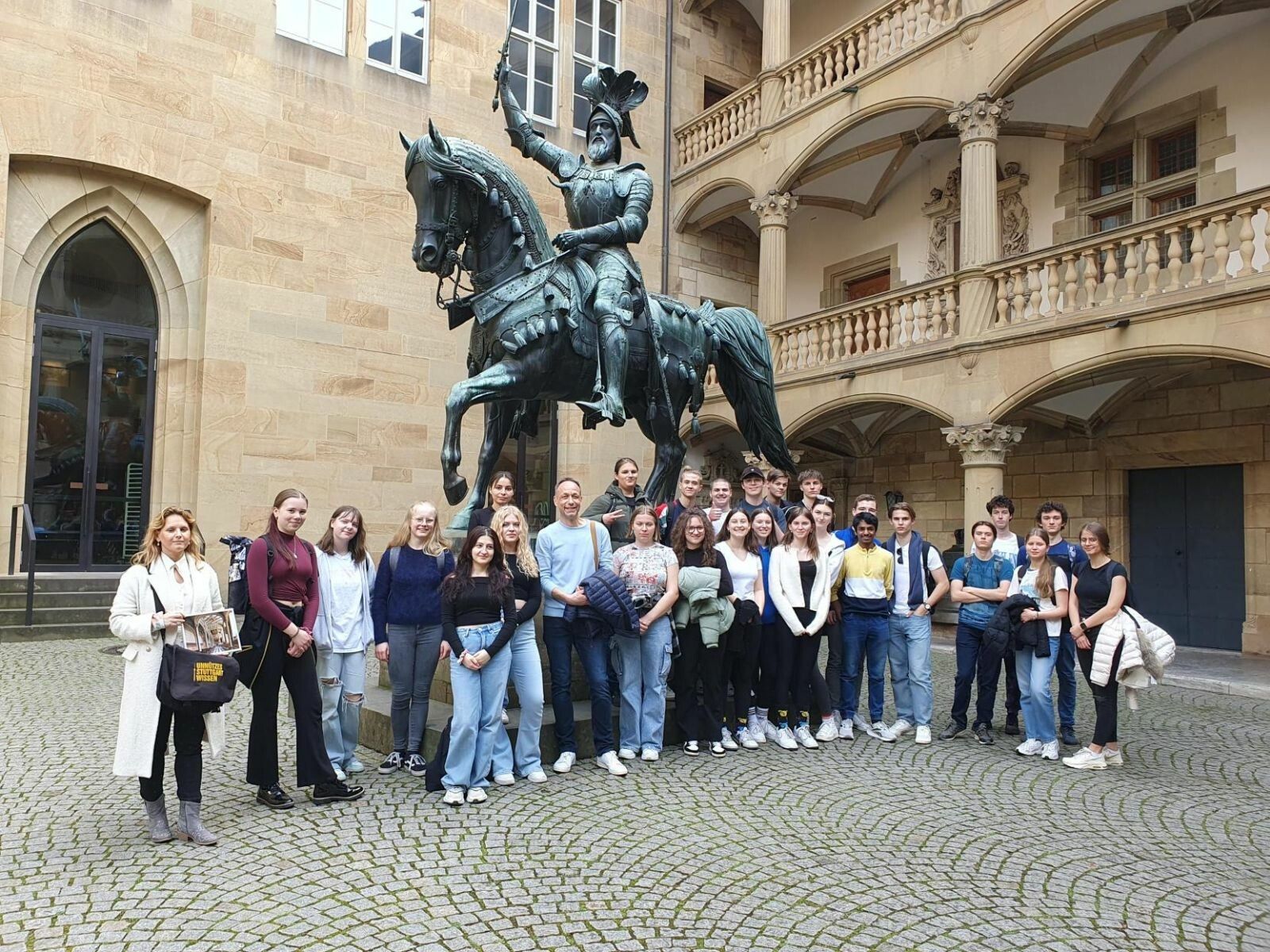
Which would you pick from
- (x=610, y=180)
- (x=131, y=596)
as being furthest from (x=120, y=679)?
(x=610, y=180)

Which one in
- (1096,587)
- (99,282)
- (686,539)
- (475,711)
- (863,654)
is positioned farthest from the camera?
(99,282)

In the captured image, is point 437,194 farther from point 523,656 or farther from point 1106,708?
point 1106,708

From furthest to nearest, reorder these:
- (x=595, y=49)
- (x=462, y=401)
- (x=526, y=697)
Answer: (x=595, y=49) → (x=462, y=401) → (x=526, y=697)

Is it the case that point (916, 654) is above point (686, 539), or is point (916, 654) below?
below

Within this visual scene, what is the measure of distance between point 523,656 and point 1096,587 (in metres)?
3.48

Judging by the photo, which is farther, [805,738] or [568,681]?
[805,738]

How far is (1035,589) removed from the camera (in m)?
5.88

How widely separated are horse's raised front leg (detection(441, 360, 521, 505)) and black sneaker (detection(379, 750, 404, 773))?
4.69 feet

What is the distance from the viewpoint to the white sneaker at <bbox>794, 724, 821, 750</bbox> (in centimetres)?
550

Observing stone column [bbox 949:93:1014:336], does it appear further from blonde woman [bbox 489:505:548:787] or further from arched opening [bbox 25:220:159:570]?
arched opening [bbox 25:220:159:570]

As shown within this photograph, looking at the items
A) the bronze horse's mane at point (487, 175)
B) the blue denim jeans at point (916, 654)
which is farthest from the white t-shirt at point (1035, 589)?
the bronze horse's mane at point (487, 175)

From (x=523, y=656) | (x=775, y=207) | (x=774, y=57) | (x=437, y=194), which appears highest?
(x=774, y=57)

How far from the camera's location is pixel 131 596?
3605 mm

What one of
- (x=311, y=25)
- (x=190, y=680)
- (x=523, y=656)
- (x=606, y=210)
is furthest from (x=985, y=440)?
(x=311, y=25)
